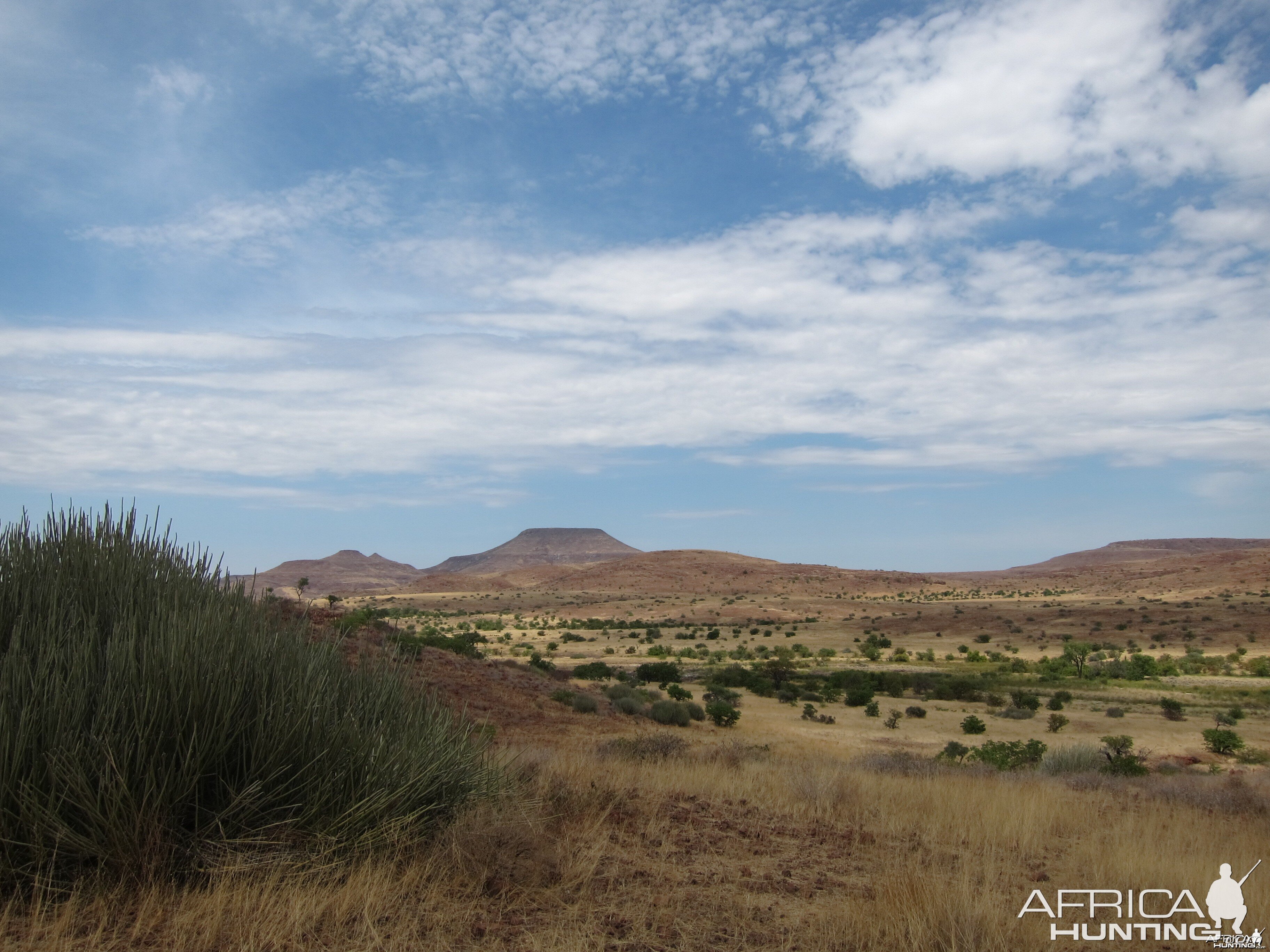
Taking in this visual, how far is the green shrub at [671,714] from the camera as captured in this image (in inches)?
930

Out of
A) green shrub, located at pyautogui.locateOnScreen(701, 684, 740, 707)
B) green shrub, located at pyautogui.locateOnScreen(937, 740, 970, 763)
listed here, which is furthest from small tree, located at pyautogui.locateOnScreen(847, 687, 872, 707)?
green shrub, located at pyautogui.locateOnScreen(937, 740, 970, 763)

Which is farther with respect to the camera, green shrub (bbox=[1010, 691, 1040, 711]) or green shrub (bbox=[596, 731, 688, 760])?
→ green shrub (bbox=[1010, 691, 1040, 711])

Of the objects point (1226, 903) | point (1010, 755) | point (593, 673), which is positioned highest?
point (1226, 903)

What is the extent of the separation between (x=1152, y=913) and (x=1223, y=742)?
17635 mm

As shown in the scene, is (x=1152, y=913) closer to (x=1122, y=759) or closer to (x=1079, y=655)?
(x=1122, y=759)

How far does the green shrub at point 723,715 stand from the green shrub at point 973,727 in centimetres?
654

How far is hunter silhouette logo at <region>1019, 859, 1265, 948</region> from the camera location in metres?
6.44

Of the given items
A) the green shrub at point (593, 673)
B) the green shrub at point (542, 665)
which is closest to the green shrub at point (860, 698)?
the green shrub at point (593, 673)

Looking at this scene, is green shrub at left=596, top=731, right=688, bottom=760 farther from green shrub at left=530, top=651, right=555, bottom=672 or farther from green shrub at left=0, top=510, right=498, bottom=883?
green shrub at left=530, top=651, right=555, bottom=672

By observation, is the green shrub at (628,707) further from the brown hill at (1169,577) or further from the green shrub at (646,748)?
the brown hill at (1169,577)

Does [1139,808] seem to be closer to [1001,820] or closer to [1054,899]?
[1001,820]

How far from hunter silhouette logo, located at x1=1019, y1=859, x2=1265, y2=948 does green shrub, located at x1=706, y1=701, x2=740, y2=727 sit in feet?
53.9

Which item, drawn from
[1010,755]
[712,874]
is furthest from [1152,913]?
[1010,755]

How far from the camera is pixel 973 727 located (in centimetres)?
2453
